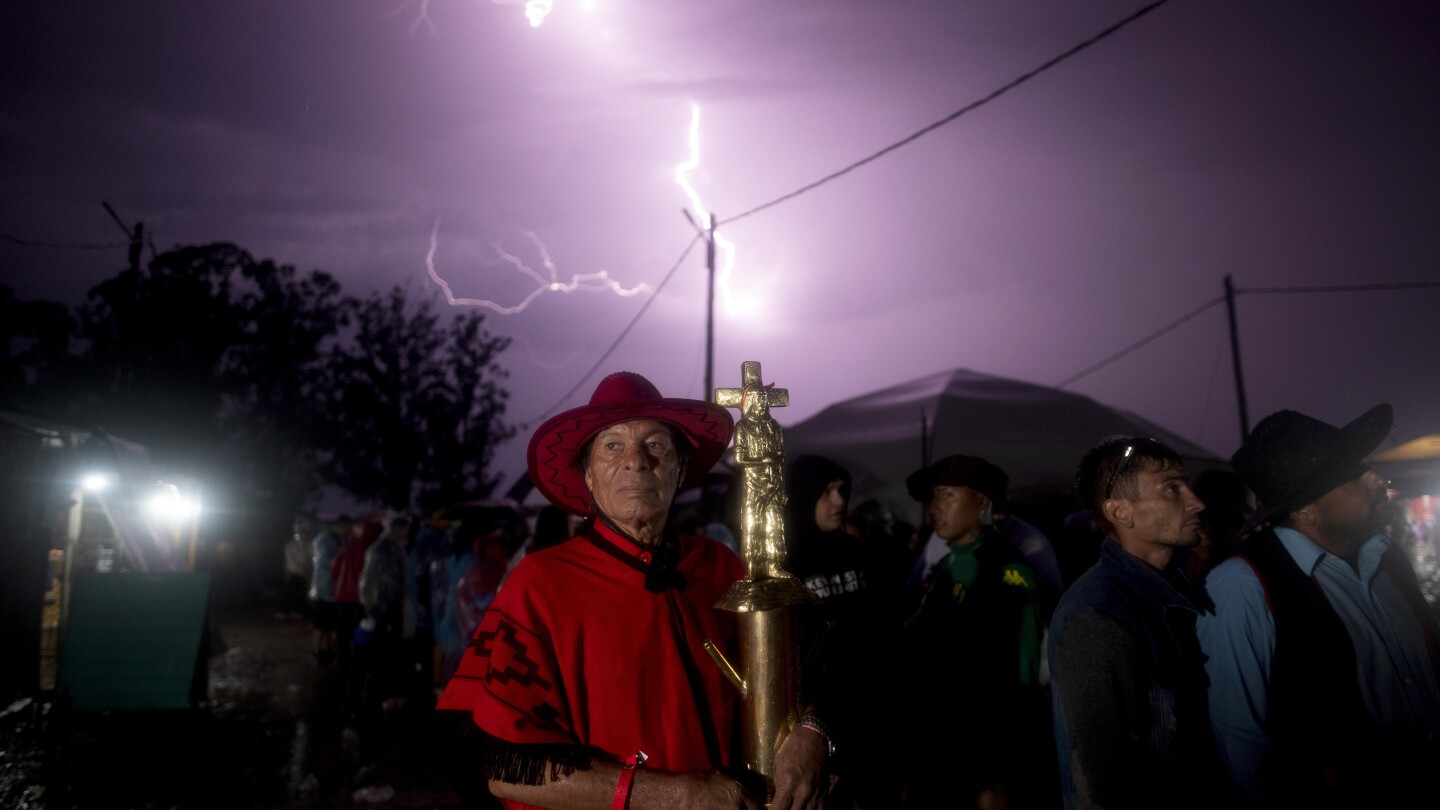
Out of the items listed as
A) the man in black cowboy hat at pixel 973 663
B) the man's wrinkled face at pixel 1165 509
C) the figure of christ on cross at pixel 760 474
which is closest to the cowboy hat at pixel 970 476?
the man in black cowboy hat at pixel 973 663

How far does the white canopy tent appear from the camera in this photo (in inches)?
485

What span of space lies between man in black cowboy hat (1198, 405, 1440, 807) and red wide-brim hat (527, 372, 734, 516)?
5.50ft

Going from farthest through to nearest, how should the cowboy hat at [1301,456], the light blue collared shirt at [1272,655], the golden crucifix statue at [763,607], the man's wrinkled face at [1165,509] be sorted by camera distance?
the cowboy hat at [1301,456]
the man's wrinkled face at [1165,509]
the light blue collared shirt at [1272,655]
the golden crucifix statue at [763,607]

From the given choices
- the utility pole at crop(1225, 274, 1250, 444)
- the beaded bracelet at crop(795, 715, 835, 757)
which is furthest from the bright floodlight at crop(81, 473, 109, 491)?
the utility pole at crop(1225, 274, 1250, 444)

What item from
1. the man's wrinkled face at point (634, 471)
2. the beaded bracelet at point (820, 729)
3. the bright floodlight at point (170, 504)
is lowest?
the beaded bracelet at point (820, 729)

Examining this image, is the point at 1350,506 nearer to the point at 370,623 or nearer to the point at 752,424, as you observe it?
the point at 752,424

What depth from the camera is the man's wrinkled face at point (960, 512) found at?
4.44 meters

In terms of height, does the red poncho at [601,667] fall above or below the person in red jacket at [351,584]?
above

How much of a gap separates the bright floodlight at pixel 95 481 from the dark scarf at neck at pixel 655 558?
13031 mm

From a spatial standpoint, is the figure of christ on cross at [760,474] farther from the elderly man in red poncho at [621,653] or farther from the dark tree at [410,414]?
the dark tree at [410,414]

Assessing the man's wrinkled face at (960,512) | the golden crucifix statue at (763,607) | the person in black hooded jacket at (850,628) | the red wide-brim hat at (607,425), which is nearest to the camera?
the golden crucifix statue at (763,607)

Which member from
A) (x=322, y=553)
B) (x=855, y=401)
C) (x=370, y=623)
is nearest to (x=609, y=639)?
(x=370, y=623)

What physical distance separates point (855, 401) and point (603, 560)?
1319 centimetres

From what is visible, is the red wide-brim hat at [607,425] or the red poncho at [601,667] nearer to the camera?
the red poncho at [601,667]
